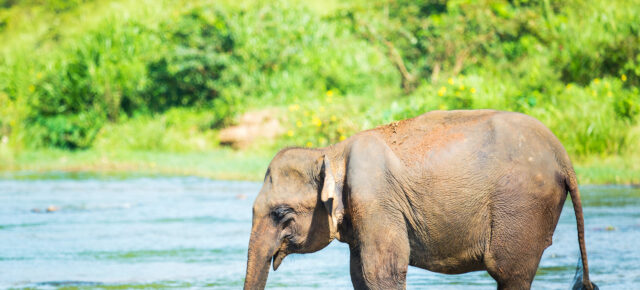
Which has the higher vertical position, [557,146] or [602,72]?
[557,146]

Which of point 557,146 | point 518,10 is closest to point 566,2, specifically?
point 518,10

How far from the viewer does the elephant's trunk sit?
17.8 feet

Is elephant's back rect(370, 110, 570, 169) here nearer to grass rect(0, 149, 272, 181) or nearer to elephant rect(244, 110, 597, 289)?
elephant rect(244, 110, 597, 289)

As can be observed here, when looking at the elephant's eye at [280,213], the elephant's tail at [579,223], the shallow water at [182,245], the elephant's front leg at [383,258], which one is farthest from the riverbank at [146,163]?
the elephant's eye at [280,213]

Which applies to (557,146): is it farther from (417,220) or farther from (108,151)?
(108,151)

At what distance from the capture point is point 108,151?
21.9 meters

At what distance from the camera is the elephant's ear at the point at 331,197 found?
17.4 ft

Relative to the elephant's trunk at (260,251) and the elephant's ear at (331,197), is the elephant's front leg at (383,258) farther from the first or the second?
the elephant's trunk at (260,251)

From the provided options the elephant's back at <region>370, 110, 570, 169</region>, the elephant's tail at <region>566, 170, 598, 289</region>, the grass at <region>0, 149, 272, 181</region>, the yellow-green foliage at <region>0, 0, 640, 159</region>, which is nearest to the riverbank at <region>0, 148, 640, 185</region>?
the grass at <region>0, 149, 272, 181</region>

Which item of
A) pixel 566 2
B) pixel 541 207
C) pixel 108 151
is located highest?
pixel 541 207

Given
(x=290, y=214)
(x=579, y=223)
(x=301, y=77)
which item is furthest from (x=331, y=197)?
(x=301, y=77)

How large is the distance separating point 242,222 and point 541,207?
7.17 m

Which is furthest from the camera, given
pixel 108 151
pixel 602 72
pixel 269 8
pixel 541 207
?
pixel 269 8

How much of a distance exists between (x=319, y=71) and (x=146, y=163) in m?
5.80
